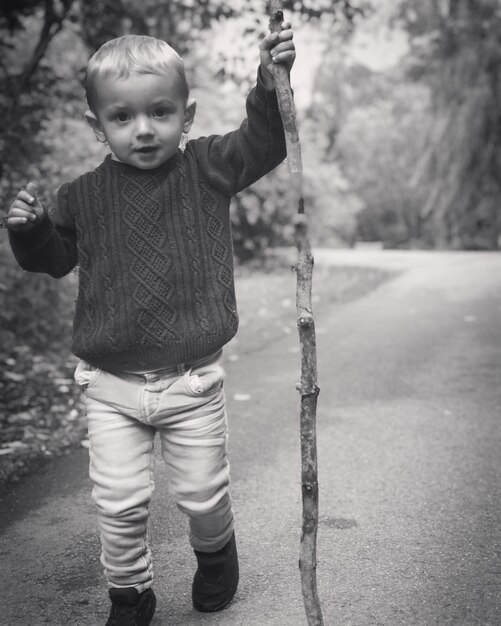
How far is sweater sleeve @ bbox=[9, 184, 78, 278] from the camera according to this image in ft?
6.98

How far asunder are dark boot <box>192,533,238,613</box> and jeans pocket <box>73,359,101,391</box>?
621 mm

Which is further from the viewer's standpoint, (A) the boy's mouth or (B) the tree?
(B) the tree

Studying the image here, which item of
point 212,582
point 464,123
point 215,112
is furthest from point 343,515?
point 215,112

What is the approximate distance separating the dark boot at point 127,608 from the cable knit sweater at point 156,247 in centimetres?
65

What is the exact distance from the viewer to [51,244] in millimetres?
2189

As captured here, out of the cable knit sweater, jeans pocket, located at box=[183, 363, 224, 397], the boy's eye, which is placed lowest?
jeans pocket, located at box=[183, 363, 224, 397]

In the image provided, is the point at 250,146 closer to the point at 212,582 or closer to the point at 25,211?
the point at 25,211

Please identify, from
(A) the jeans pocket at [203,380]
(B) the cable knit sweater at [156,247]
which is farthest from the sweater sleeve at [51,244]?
(A) the jeans pocket at [203,380]

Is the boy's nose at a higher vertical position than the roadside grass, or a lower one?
higher

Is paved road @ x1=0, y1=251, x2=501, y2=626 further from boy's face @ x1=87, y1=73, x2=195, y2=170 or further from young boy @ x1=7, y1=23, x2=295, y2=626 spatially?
boy's face @ x1=87, y1=73, x2=195, y2=170

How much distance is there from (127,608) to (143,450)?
454 mm

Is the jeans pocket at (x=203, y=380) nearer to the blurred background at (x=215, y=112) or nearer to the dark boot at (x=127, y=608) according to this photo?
the dark boot at (x=127, y=608)

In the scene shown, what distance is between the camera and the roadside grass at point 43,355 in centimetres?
406

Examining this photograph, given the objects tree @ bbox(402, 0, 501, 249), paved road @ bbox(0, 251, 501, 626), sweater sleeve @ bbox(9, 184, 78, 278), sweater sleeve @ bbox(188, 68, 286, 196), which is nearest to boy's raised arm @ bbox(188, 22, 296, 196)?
sweater sleeve @ bbox(188, 68, 286, 196)
